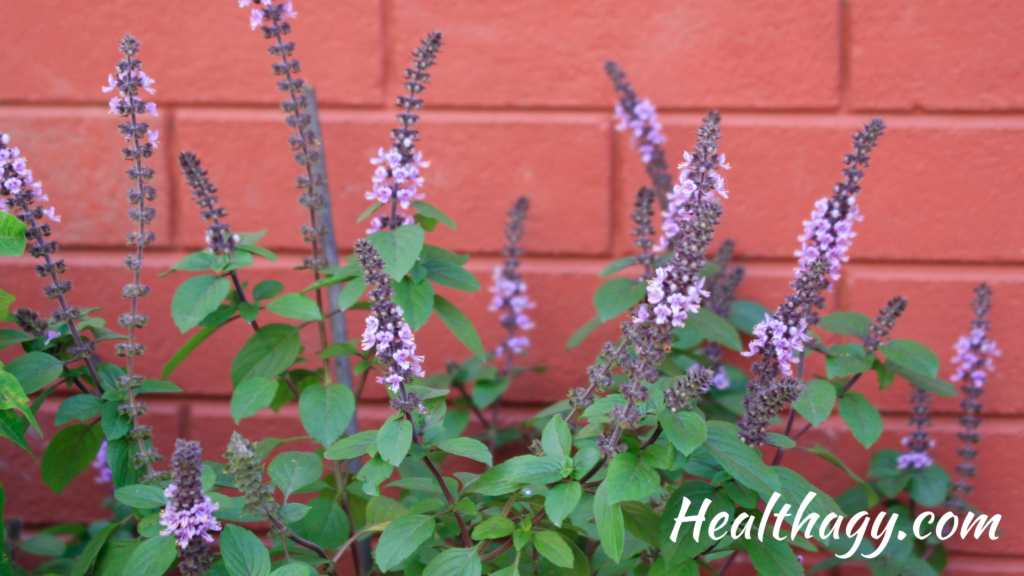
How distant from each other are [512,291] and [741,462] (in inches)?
43.3

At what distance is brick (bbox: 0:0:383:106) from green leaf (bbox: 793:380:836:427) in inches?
59.4

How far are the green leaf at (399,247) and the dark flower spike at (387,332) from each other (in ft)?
0.64

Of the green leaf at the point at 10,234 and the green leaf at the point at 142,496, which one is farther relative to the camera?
the green leaf at the point at 10,234

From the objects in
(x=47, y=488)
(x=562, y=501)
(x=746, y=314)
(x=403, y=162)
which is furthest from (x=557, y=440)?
(x=47, y=488)

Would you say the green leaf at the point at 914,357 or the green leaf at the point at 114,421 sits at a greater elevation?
the green leaf at the point at 914,357

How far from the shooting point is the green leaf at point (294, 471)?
1.23 metres

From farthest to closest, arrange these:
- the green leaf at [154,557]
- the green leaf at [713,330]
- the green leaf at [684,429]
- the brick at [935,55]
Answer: the brick at [935,55] → the green leaf at [713,330] → the green leaf at [154,557] → the green leaf at [684,429]

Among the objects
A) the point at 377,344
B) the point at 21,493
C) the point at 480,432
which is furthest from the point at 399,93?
the point at 21,493

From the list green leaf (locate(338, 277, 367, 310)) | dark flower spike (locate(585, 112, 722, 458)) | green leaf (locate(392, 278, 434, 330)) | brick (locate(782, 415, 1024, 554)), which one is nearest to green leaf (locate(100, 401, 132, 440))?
green leaf (locate(338, 277, 367, 310))

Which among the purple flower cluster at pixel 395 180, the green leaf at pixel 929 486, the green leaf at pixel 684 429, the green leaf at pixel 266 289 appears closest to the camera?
the green leaf at pixel 684 429

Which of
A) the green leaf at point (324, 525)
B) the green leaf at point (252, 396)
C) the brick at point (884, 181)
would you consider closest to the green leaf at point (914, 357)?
the brick at point (884, 181)

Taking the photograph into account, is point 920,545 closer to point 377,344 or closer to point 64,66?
point 377,344

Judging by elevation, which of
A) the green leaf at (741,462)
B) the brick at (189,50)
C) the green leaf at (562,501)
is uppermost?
the brick at (189,50)

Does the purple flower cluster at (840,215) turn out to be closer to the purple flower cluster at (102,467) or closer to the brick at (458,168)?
the brick at (458,168)
